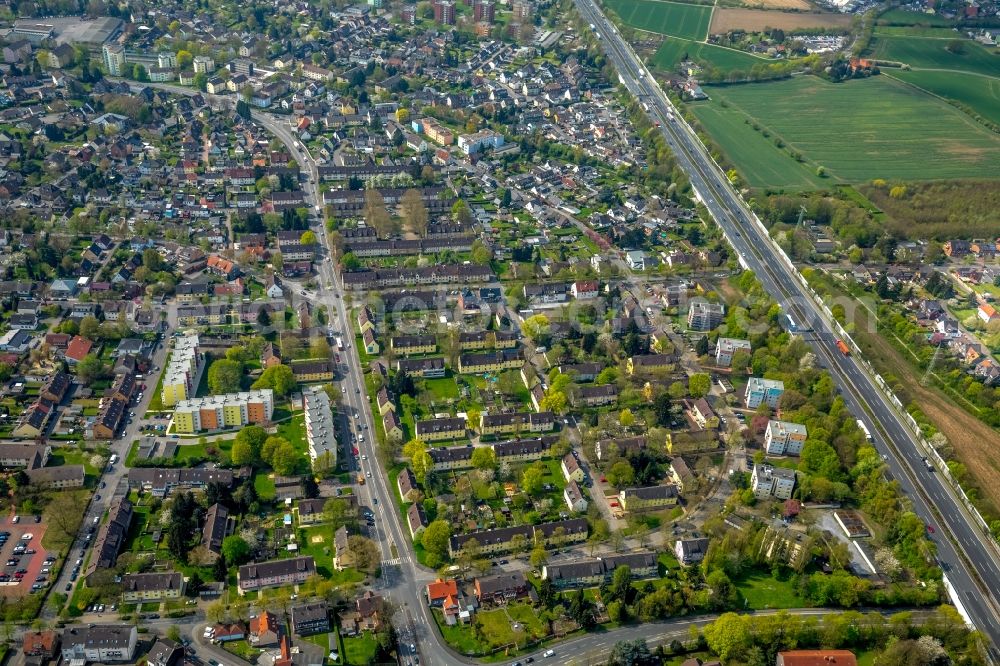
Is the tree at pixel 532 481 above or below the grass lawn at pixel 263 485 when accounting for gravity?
above

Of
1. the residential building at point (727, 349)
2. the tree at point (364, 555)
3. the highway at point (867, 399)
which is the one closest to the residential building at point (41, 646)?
the tree at point (364, 555)

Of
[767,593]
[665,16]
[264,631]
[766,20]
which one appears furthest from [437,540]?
[766,20]

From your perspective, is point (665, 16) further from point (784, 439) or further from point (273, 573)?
point (273, 573)

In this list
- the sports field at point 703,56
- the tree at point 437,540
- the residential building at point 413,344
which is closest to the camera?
the tree at point 437,540

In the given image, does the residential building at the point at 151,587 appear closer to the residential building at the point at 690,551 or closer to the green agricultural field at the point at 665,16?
the residential building at the point at 690,551

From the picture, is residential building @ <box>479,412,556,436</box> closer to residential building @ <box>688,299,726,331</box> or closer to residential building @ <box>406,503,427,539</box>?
residential building @ <box>406,503,427,539</box>

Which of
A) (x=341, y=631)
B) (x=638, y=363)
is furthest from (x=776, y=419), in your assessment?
(x=341, y=631)

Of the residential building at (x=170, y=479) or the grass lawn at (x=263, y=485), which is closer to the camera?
the residential building at (x=170, y=479)

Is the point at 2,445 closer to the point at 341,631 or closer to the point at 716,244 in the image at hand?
the point at 341,631
